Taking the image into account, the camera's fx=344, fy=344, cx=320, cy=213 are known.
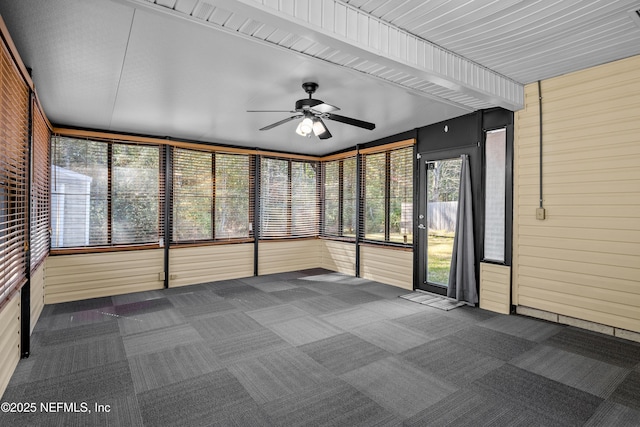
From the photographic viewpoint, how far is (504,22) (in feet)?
8.04

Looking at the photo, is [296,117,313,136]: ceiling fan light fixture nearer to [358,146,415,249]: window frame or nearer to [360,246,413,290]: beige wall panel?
[358,146,415,249]: window frame

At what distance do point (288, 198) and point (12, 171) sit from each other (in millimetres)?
4670

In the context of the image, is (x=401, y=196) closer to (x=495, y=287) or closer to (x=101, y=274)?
(x=495, y=287)

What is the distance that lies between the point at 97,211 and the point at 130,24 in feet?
12.3

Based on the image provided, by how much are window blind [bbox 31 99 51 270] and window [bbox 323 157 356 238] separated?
4.62 m

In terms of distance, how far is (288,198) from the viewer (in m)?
6.95

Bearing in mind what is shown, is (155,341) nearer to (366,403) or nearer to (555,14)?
(366,403)

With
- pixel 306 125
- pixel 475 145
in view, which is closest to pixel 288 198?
pixel 306 125

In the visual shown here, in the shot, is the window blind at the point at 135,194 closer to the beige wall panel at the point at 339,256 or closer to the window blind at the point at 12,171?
the window blind at the point at 12,171

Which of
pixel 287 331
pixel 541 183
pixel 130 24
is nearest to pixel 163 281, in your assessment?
pixel 287 331

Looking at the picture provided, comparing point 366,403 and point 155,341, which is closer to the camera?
point 366,403

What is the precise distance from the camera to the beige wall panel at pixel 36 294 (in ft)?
12.1

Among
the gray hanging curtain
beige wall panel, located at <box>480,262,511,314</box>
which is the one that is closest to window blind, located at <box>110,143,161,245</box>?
the gray hanging curtain

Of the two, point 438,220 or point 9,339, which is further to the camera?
point 438,220
